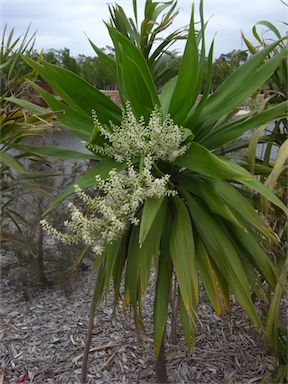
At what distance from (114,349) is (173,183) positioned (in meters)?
1.41

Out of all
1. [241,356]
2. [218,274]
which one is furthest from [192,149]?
[241,356]

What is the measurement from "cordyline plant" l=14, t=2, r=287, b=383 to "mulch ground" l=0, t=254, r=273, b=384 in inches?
23.1

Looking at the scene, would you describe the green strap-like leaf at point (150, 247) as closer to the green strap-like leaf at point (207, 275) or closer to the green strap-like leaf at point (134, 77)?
the green strap-like leaf at point (207, 275)

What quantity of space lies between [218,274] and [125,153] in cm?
75

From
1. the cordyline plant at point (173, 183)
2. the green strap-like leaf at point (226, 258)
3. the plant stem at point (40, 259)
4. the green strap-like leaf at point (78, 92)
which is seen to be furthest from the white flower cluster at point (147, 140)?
the plant stem at point (40, 259)

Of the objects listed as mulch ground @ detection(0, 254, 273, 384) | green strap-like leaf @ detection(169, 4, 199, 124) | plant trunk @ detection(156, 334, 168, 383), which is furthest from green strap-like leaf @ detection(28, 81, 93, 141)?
plant trunk @ detection(156, 334, 168, 383)

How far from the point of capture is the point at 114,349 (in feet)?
9.77

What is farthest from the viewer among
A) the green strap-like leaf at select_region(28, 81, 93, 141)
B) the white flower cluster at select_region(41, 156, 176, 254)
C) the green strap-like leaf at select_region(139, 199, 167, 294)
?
the green strap-like leaf at select_region(28, 81, 93, 141)

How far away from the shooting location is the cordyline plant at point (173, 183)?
1.87 meters

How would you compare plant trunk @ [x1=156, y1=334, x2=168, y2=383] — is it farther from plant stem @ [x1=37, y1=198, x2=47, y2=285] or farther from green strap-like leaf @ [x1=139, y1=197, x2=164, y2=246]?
plant stem @ [x1=37, y1=198, x2=47, y2=285]

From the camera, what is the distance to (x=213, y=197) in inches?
78.8

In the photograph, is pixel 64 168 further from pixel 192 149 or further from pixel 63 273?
pixel 192 149

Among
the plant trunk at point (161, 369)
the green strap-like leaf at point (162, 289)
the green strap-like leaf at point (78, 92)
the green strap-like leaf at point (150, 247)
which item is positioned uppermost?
the green strap-like leaf at point (78, 92)

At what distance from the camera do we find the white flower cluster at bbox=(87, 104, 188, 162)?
6.17ft
